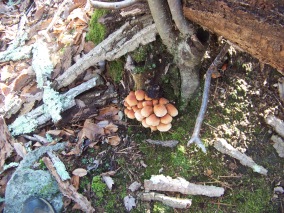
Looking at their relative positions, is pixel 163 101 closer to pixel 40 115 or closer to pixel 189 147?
pixel 189 147

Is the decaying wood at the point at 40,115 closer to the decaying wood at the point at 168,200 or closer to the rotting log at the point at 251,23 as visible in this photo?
the decaying wood at the point at 168,200

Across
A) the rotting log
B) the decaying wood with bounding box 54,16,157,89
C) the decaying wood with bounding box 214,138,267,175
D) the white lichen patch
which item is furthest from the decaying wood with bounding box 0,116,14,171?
the rotting log

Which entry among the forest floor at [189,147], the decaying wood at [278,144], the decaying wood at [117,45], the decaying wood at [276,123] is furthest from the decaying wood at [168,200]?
the decaying wood at [117,45]

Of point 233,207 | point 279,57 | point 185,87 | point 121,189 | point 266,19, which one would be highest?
point 266,19

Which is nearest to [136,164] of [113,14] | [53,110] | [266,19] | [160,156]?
[160,156]

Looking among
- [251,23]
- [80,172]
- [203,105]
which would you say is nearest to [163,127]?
[203,105]

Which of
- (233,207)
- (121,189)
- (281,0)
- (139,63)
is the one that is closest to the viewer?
(281,0)

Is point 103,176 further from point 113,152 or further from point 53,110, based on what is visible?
point 53,110
